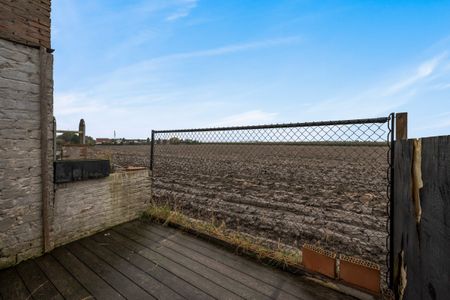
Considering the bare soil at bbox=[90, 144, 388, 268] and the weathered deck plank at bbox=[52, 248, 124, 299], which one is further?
the bare soil at bbox=[90, 144, 388, 268]

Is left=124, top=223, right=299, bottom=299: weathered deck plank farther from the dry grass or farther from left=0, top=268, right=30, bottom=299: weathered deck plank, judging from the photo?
left=0, top=268, right=30, bottom=299: weathered deck plank

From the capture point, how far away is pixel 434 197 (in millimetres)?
1178

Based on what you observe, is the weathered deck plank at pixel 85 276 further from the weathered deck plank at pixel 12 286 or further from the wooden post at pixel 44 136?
the weathered deck plank at pixel 12 286

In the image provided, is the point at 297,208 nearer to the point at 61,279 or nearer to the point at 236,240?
the point at 236,240

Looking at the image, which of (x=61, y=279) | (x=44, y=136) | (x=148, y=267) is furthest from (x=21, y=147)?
(x=148, y=267)

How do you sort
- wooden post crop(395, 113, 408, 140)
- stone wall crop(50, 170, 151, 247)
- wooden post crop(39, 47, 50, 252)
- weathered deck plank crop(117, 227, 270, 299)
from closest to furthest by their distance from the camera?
wooden post crop(395, 113, 408, 140) → weathered deck plank crop(117, 227, 270, 299) → wooden post crop(39, 47, 50, 252) → stone wall crop(50, 170, 151, 247)

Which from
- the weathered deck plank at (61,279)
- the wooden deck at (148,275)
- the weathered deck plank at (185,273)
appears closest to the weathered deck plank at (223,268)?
the wooden deck at (148,275)

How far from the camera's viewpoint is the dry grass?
10.1 feet

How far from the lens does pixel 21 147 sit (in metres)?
3.04

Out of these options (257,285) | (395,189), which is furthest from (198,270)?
(395,189)

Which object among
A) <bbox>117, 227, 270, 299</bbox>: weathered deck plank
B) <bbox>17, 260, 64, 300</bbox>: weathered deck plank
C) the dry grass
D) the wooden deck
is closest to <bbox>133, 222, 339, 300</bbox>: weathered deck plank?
the wooden deck

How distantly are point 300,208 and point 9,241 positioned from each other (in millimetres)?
5906

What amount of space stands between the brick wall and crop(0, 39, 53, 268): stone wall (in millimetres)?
113

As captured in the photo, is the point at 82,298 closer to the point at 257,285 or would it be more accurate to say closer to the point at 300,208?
the point at 257,285
